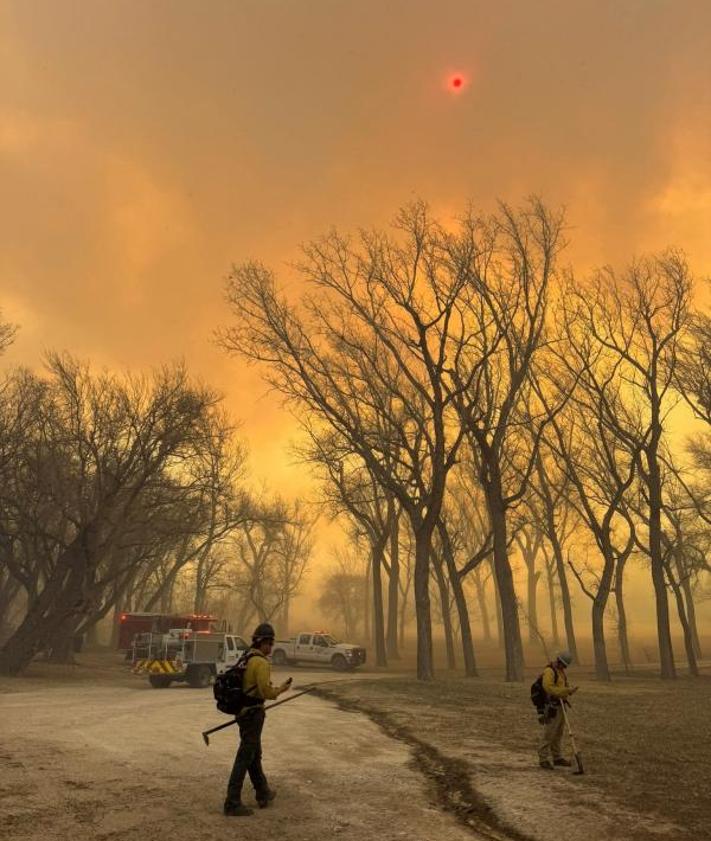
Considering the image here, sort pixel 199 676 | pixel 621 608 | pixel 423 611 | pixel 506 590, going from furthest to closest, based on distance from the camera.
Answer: pixel 621 608
pixel 199 676
pixel 423 611
pixel 506 590

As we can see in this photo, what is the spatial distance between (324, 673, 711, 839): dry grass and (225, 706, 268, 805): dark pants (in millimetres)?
3984

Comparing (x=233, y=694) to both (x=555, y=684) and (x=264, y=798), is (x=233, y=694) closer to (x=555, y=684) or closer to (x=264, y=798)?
(x=264, y=798)

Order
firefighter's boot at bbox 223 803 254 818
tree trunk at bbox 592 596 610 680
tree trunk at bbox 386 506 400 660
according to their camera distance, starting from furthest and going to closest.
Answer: tree trunk at bbox 386 506 400 660
tree trunk at bbox 592 596 610 680
firefighter's boot at bbox 223 803 254 818

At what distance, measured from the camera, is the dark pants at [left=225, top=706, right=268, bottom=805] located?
6.65 meters

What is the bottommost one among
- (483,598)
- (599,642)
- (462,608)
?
(599,642)

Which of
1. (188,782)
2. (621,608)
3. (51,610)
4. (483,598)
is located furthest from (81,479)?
(483,598)

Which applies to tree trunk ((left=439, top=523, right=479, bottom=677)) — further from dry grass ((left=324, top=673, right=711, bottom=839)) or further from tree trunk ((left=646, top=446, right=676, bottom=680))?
tree trunk ((left=646, top=446, right=676, bottom=680))

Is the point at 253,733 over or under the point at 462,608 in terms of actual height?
under

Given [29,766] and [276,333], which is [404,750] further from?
[276,333]

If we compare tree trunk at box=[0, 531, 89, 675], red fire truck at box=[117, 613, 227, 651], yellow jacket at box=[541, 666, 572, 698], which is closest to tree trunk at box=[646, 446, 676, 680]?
yellow jacket at box=[541, 666, 572, 698]

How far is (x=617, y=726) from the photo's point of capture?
13.3 metres

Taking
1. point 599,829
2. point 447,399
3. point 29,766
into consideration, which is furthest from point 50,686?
point 599,829

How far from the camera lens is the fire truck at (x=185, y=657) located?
23062 millimetres

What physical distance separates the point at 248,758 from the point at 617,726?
9487mm
